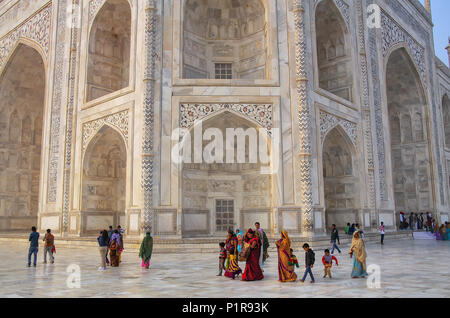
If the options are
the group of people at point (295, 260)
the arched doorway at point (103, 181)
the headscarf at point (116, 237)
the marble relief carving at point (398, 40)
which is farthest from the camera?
the marble relief carving at point (398, 40)

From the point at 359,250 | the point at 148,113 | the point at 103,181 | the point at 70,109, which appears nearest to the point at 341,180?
the point at 148,113

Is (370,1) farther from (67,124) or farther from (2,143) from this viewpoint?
(2,143)

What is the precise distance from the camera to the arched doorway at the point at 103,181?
15531 mm

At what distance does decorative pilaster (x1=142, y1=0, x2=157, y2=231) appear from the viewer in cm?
1262

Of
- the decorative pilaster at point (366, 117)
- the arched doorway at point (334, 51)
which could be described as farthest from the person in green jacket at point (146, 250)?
the arched doorway at point (334, 51)

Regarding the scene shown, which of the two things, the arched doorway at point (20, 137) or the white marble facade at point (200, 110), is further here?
the arched doorway at point (20, 137)

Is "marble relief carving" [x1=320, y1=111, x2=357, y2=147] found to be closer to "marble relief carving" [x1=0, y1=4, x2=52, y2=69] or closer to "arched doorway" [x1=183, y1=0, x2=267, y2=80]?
"arched doorway" [x1=183, y1=0, x2=267, y2=80]

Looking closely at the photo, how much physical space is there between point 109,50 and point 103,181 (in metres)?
5.47

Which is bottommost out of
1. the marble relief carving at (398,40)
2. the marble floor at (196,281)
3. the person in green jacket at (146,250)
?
the marble floor at (196,281)

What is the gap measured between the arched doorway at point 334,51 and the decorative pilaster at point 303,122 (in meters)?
3.18

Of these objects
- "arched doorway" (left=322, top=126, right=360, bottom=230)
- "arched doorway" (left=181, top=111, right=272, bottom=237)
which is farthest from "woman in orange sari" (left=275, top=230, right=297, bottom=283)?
"arched doorway" (left=322, top=126, right=360, bottom=230)

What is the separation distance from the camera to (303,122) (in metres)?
13.3

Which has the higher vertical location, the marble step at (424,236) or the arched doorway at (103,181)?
the arched doorway at (103,181)

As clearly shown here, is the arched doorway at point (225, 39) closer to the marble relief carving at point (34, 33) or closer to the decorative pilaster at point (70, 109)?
the decorative pilaster at point (70, 109)
